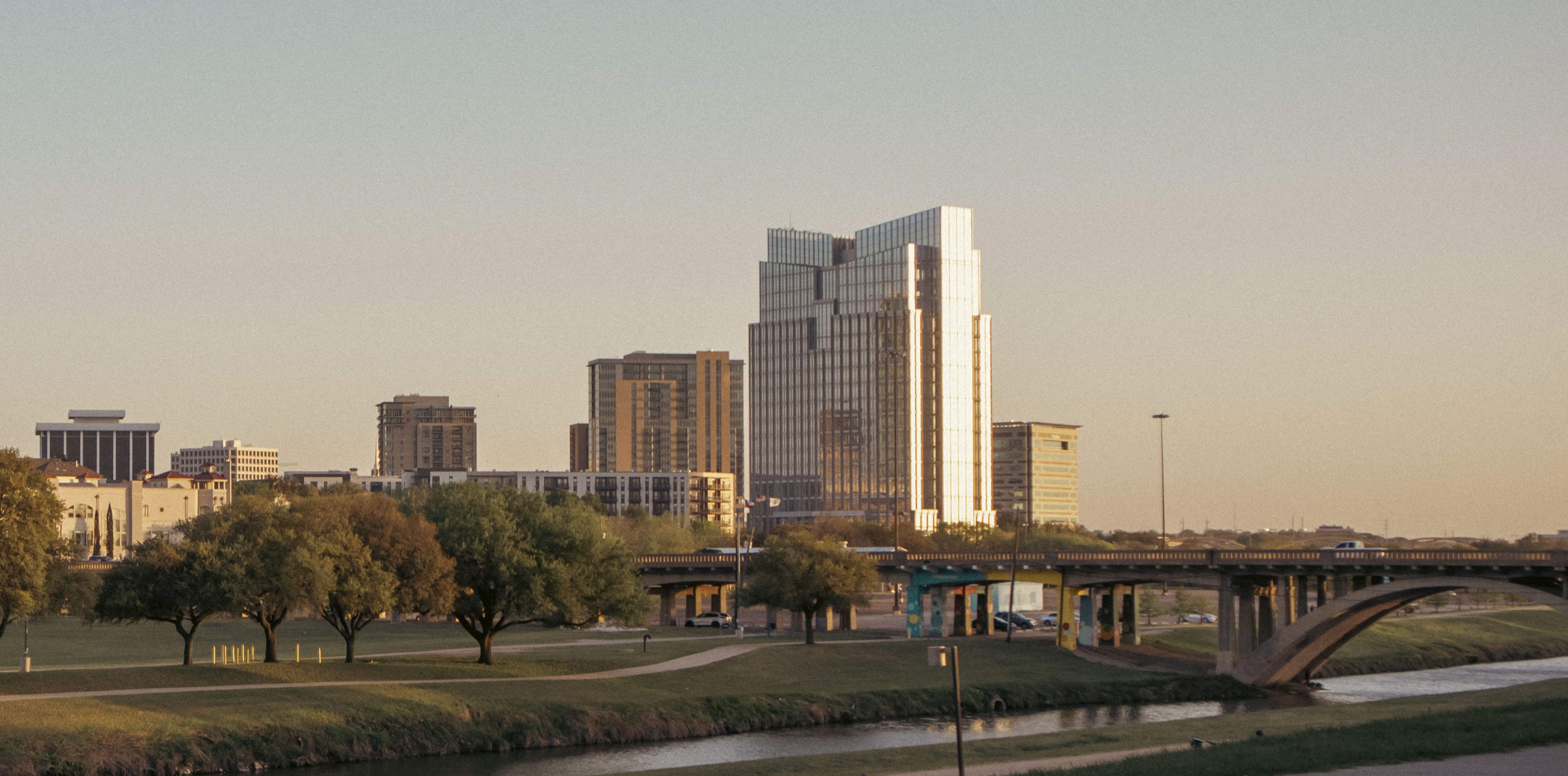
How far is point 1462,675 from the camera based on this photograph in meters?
107

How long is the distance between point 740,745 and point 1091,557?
49.0 metres

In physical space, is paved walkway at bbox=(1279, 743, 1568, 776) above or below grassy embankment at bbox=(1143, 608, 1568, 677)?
above

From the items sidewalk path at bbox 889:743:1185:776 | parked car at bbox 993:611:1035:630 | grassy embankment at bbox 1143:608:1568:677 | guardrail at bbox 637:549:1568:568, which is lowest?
grassy embankment at bbox 1143:608:1568:677

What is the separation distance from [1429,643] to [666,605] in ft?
199

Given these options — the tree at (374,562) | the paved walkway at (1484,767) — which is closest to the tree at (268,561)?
the tree at (374,562)

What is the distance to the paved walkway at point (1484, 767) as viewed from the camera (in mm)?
38625

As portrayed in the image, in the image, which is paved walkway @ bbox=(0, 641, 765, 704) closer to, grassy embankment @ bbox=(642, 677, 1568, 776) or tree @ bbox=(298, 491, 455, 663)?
tree @ bbox=(298, 491, 455, 663)

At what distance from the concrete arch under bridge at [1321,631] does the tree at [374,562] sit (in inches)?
2015

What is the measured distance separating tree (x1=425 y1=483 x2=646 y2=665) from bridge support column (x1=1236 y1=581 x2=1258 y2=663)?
3995 cm

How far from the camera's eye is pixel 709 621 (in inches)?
5197

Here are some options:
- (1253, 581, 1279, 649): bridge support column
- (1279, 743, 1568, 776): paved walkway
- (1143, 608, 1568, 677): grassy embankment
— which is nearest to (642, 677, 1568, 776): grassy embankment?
(1279, 743, 1568, 776): paved walkway

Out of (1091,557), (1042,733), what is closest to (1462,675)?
(1091,557)

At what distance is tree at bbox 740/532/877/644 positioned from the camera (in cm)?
10500

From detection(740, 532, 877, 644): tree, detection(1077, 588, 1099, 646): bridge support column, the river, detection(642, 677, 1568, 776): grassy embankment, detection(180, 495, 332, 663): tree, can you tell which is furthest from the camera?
detection(1077, 588, 1099, 646): bridge support column
